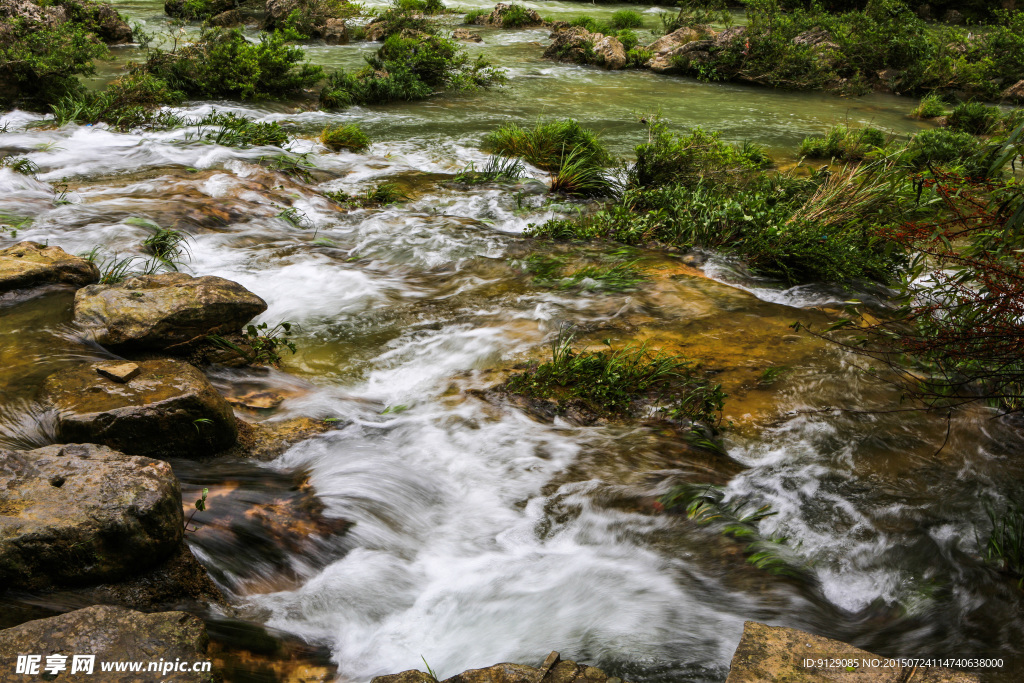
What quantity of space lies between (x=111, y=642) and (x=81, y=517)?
0.62 metres

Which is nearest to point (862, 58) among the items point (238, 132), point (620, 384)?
point (238, 132)

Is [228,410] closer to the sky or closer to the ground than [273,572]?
closer to the sky

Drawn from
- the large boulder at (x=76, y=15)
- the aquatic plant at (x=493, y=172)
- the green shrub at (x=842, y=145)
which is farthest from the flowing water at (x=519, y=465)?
the large boulder at (x=76, y=15)

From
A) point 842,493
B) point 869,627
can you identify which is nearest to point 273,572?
point 869,627

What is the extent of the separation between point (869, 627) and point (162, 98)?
1213 centimetres

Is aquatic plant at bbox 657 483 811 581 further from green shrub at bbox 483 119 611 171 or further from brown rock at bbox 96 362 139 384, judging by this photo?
green shrub at bbox 483 119 611 171

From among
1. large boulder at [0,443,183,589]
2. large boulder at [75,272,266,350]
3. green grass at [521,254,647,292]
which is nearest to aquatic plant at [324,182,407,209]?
green grass at [521,254,647,292]

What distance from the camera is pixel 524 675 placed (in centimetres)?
257

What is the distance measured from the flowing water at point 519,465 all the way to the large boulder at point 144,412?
0.57 feet

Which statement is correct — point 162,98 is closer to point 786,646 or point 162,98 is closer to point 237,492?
point 237,492

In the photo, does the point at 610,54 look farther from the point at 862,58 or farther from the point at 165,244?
the point at 165,244

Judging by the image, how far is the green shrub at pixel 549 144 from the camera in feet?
31.4

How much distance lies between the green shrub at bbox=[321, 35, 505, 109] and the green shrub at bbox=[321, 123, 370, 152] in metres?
2.42

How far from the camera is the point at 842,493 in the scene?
394 centimetres
